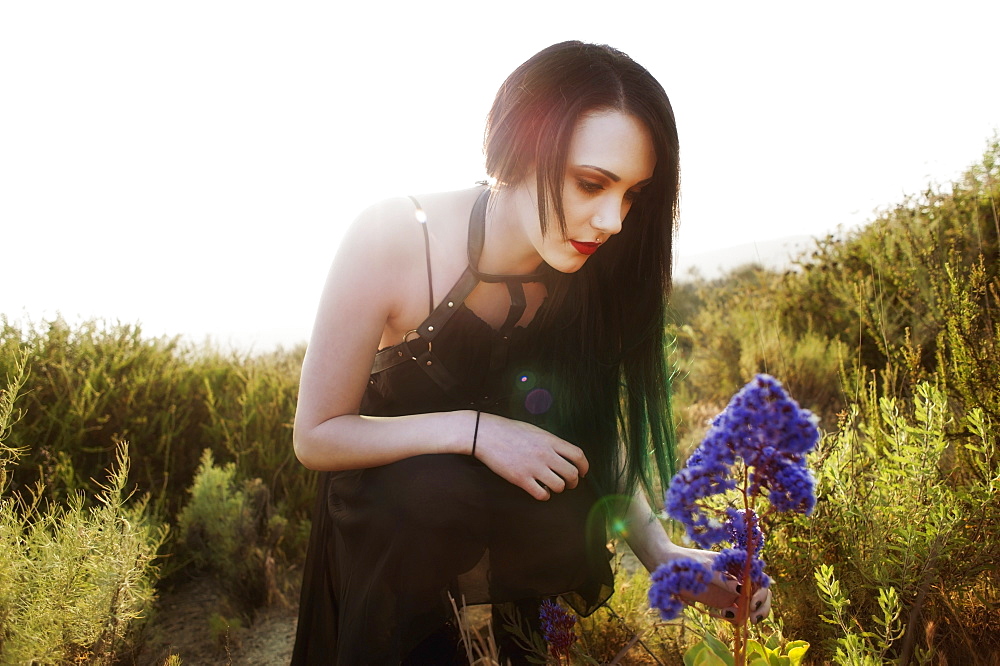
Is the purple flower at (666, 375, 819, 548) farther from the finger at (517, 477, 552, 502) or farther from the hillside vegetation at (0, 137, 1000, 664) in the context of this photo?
the finger at (517, 477, 552, 502)

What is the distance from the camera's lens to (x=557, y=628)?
167 centimetres

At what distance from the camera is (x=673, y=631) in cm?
220

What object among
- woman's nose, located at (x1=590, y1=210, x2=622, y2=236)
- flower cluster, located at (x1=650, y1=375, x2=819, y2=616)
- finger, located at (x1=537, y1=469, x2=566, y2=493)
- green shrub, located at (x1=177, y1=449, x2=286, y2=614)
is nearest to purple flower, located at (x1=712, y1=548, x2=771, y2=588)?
flower cluster, located at (x1=650, y1=375, x2=819, y2=616)

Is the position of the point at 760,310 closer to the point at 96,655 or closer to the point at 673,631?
the point at 673,631

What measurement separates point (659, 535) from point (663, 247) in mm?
884

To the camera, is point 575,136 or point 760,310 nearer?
point 575,136

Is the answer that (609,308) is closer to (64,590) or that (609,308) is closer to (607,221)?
(607,221)

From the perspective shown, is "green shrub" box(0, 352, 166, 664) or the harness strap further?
the harness strap

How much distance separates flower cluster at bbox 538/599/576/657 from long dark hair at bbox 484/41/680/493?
0.47 m

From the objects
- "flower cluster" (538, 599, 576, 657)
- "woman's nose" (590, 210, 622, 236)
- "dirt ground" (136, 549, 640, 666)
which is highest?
"woman's nose" (590, 210, 622, 236)

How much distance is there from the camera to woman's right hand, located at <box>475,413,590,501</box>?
173cm

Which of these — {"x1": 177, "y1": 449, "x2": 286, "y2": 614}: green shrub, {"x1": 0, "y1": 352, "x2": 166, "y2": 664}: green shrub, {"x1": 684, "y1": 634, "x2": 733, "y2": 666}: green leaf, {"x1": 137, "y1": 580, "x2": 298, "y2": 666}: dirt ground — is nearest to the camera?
{"x1": 684, "y1": 634, "x2": 733, "y2": 666}: green leaf

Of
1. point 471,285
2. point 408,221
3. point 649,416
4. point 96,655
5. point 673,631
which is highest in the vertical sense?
point 408,221

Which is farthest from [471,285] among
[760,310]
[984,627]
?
[760,310]
